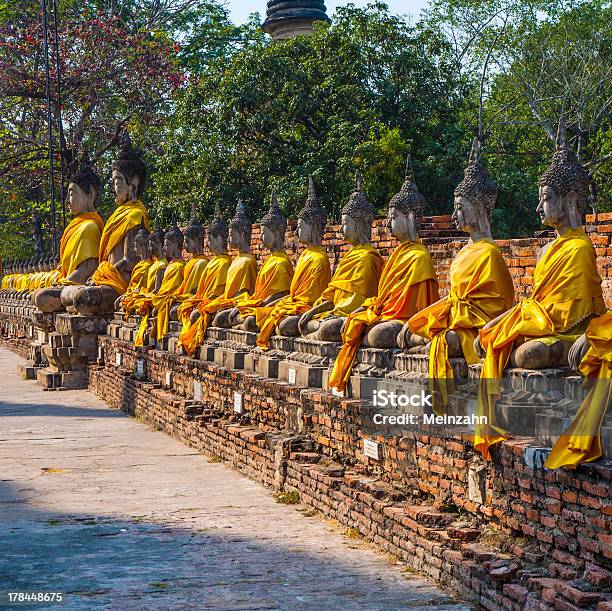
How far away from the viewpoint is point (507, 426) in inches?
223

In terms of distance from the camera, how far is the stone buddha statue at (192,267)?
1327 centimetres

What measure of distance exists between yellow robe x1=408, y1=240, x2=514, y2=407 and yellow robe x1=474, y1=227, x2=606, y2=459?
513 millimetres

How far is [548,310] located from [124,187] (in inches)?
500

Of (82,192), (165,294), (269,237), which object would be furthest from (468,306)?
(82,192)

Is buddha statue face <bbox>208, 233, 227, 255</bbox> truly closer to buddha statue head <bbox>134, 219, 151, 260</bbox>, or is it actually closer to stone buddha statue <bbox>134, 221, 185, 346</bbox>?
stone buddha statue <bbox>134, 221, 185, 346</bbox>

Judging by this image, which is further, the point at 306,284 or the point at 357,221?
the point at 306,284

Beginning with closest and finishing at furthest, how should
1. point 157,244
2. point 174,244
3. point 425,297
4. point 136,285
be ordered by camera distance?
point 425,297 < point 174,244 < point 157,244 < point 136,285

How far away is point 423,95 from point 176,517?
13.4 meters

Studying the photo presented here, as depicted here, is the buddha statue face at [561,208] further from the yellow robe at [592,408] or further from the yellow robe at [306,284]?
the yellow robe at [306,284]

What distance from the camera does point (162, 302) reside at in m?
13.7

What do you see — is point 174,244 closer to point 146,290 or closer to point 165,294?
point 146,290

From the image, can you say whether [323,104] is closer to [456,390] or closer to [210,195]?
[210,195]

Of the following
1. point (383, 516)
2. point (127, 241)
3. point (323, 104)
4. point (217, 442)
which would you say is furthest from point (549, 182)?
point (323, 104)

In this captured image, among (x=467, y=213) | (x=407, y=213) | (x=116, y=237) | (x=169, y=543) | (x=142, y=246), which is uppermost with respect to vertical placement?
(x=116, y=237)
